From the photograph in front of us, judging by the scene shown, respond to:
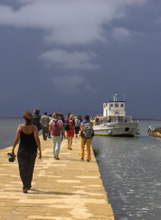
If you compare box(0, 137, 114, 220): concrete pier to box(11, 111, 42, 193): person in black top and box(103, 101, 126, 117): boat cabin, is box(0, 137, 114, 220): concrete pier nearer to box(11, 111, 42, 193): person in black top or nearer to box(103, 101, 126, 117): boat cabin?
box(11, 111, 42, 193): person in black top

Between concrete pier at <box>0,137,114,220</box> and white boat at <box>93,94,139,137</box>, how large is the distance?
3489 cm

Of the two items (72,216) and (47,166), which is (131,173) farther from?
(72,216)

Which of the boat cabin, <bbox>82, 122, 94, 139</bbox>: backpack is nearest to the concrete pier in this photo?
<bbox>82, 122, 94, 139</bbox>: backpack

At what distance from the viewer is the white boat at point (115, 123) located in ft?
150

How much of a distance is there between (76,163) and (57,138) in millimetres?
1326

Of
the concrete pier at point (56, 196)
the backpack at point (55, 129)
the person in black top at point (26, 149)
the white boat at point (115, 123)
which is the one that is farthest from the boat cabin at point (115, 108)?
the person in black top at point (26, 149)

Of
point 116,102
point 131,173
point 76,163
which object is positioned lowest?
point 131,173

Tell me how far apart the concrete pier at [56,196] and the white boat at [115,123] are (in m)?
34.9

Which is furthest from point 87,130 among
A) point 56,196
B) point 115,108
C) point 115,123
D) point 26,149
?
point 115,108

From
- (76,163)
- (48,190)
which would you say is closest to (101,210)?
(48,190)

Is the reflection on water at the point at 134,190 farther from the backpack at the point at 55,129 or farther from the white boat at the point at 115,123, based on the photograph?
the white boat at the point at 115,123

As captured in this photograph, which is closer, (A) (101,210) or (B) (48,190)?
(A) (101,210)

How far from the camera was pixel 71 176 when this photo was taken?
957cm

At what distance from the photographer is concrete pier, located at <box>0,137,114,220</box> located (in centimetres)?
556
